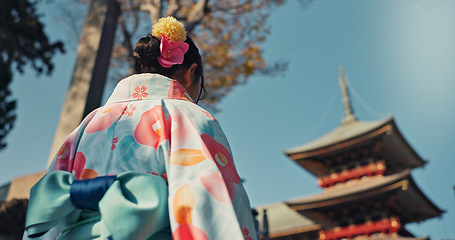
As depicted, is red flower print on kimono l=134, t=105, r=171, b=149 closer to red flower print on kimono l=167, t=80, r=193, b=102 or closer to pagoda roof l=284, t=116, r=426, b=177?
red flower print on kimono l=167, t=80, r=193, b=102

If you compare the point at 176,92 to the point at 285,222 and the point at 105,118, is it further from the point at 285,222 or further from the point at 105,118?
the point at 285,222

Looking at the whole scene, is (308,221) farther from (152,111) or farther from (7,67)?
(152,111)

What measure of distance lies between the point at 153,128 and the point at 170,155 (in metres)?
0.14

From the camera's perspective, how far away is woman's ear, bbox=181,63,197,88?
146 cm

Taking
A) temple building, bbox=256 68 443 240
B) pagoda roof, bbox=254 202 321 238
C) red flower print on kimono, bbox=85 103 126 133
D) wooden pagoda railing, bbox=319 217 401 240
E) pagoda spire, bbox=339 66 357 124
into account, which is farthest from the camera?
pagoda spire, bbox=339 66 357 124

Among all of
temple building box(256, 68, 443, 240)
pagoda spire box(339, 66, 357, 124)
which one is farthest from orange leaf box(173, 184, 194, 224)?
pagoda spire box(339, 66, 357, 124)

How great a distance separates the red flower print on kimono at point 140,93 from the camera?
51.0 inches

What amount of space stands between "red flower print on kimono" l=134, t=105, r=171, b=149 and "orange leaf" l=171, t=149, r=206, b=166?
0.08 metres

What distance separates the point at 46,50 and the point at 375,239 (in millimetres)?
11791

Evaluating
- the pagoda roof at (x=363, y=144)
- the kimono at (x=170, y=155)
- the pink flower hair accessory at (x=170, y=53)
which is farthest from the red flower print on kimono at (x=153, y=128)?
the pagoda roof at (x=363, y=144)

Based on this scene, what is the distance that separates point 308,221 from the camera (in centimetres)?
1634

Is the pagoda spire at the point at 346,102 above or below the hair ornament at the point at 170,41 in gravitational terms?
above

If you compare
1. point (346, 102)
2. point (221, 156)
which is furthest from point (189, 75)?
point (346, 102)

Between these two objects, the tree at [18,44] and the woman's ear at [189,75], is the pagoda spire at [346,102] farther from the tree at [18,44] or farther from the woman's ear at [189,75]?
the woman's ear at [189,75]
